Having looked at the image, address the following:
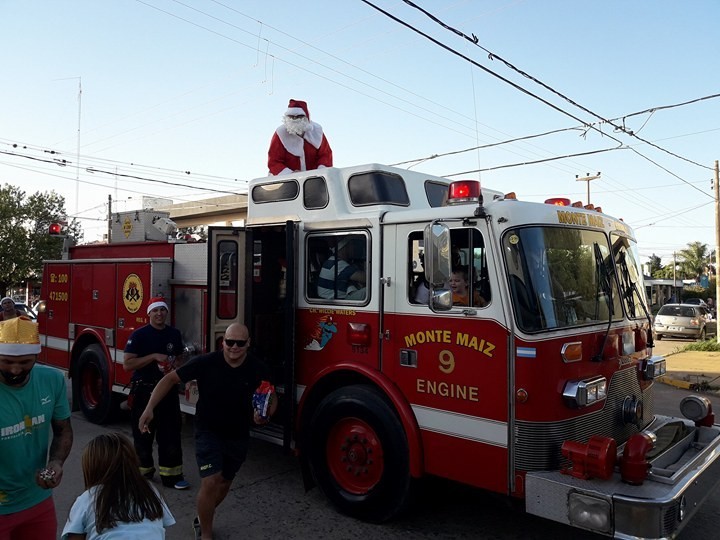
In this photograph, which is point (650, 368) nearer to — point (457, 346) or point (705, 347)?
point (457, 346)

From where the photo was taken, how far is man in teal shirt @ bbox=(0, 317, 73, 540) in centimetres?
269

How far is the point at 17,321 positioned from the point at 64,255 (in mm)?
6031

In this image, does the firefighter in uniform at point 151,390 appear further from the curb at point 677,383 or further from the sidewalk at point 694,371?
the curb at point 677,383

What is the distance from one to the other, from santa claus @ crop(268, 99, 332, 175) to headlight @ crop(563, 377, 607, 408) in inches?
144

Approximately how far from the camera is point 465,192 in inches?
165

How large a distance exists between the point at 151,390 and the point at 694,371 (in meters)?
12.2

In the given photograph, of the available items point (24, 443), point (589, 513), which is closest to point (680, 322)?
point (589, 513)

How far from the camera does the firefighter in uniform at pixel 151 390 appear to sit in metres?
5.43

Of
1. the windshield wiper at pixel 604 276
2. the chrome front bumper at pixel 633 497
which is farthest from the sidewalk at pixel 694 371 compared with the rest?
the chrome front bumper at pixel 633 497

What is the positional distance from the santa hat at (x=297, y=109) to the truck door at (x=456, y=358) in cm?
261

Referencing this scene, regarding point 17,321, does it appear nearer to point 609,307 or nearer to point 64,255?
point 609,307

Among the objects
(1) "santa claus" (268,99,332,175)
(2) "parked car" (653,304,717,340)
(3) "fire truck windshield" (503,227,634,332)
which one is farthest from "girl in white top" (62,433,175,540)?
(2) "parked car" (653,304,717,340)

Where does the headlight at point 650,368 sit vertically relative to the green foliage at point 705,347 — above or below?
above

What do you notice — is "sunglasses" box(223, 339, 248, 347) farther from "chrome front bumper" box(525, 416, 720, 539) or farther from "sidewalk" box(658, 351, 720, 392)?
"sidewalk" box(658, 351, 720, 392)
